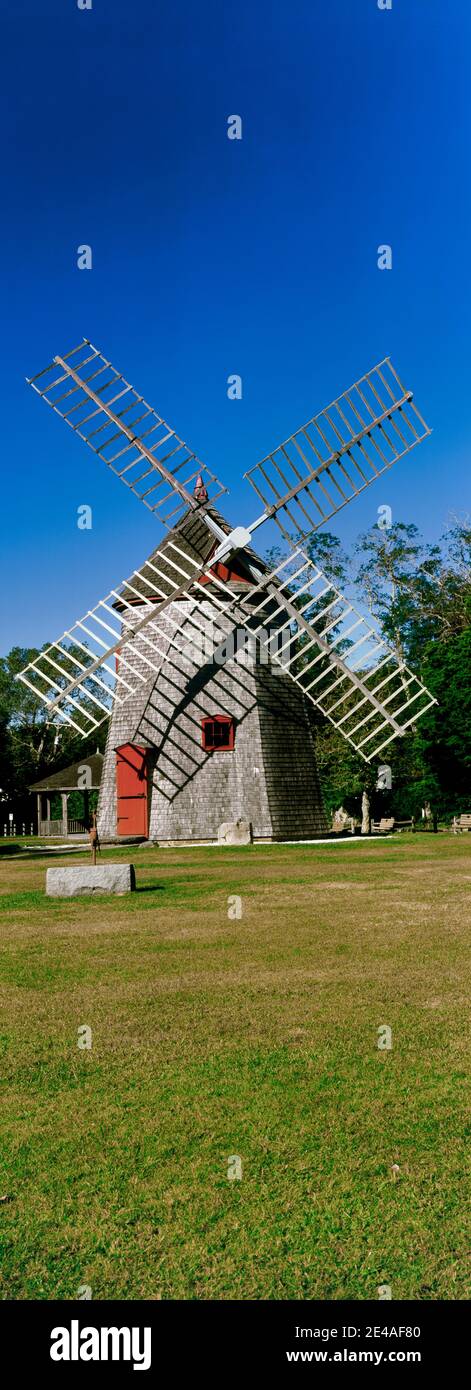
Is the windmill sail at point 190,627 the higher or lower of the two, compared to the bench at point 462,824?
higher

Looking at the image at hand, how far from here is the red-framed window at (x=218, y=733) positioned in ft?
106

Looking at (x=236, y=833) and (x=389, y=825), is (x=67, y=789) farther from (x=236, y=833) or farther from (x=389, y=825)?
(x=236, y=833)

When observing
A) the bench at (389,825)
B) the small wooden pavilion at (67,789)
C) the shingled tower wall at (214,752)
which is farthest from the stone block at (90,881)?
the small wooden pavilion at (67,789)

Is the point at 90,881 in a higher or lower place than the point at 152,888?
higher

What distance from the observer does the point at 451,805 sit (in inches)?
1800

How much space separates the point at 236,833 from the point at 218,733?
348 centimetres

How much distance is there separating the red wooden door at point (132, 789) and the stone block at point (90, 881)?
577 inches

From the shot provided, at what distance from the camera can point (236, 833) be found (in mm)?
31234

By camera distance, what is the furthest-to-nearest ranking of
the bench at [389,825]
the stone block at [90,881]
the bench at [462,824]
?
the bench at [389,825] < the bench at [462,824] < the stone block at [90,881]

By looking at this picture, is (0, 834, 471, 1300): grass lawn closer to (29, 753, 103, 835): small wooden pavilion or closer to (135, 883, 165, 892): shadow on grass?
(135, 883, 165, 892): shadow on grass

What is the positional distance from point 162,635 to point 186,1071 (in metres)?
25.8

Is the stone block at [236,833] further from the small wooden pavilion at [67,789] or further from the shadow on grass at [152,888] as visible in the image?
the small wooden pavilion at [67,789]

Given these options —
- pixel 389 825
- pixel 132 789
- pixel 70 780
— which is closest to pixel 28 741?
pixel 70 780
